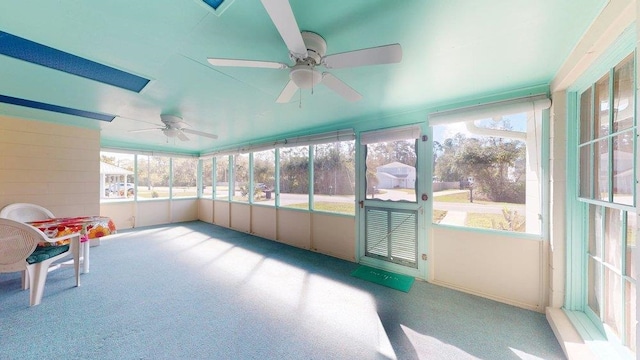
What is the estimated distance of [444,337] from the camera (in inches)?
67.8

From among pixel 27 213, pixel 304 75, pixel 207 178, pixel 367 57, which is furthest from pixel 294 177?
pixel 27 213

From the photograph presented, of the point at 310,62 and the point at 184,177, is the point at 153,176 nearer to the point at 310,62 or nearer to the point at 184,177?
the point at 184,177

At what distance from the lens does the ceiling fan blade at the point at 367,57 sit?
45.8 inches

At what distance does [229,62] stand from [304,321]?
6.79ft

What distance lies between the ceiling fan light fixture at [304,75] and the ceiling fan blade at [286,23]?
105 millimetres

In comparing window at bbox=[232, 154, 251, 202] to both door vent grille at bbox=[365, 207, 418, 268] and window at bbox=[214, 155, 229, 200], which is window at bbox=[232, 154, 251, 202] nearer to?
window at bbox=[214, 155, 229, 200]

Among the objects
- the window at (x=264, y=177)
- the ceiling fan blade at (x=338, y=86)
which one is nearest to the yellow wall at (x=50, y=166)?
the window at (x=264, y=177)

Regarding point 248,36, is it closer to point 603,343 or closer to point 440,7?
point 440,7

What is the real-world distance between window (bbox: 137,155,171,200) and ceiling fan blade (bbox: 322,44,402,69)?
6.19m

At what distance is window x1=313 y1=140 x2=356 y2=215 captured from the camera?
11.2 feet

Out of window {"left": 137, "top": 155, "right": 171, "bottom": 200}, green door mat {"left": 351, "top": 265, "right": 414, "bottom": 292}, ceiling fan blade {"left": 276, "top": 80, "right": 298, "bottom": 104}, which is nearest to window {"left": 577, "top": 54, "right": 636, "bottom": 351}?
green door mat {"left": 351, "top": 265, "right": 414, "bottom": 292}

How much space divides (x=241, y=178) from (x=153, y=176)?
2532 millimetres

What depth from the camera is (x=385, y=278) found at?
2.74m

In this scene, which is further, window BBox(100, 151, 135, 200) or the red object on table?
window BBox(100, 151, 135, 200)
